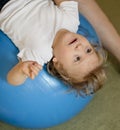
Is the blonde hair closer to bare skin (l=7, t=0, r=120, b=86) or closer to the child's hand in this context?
the child's hand

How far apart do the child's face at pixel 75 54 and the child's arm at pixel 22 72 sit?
11 cm

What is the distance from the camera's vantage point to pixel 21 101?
1.07m

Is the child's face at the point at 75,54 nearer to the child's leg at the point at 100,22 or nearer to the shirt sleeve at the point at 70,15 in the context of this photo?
the shirt sleeve at the point at 70,15

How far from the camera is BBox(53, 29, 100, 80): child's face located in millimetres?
1061

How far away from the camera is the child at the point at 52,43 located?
3.49 feet

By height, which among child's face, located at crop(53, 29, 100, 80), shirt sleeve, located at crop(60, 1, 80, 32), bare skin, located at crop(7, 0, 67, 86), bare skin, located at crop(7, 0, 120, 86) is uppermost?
bare skin, located at crop(7, 0, 67, 86)

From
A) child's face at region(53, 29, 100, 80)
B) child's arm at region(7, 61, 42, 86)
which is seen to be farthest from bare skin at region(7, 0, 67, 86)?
child's face at region(53, 29, 100, 80)

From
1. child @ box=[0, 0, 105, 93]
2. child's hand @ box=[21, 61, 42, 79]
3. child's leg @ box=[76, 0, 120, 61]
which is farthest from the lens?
child's leg @ box=[76, 0, 120, 61]

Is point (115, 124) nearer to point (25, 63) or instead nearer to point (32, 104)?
point (32, 104)

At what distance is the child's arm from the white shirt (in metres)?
0.06

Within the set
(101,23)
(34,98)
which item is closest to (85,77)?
(34,98)

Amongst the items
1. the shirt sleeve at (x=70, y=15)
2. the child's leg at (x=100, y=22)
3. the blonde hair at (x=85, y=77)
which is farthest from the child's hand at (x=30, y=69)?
the child's leg at (x=100, y=22)

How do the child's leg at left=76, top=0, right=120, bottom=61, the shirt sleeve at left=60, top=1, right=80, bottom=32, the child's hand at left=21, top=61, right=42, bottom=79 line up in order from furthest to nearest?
the child's leg at left=76, top=0, right=120, bottom=61 < the shirt sleeve at left=60, top=1, right=80, bottom=32 < the child's hand at left=21, top=61, right=42, bottom=79

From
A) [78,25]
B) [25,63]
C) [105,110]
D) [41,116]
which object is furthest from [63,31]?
[105,110]
